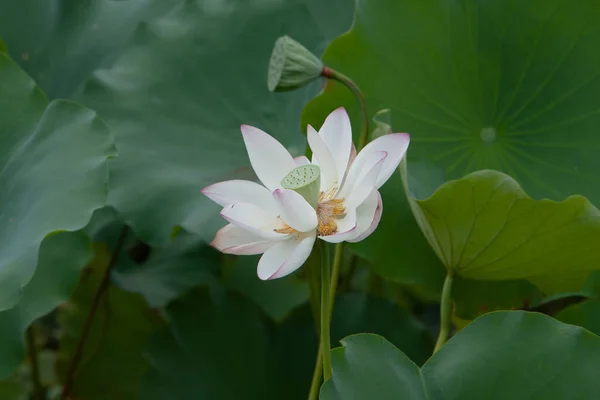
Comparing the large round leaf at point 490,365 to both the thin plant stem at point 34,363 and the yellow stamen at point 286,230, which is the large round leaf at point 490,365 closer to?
the yellow stamen at point 286,230

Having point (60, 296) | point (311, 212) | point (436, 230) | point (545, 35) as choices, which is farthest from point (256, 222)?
point (545, 35)

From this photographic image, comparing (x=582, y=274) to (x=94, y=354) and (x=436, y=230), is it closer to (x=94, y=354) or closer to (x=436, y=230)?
(x=436, y=230)

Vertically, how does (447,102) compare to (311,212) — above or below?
below

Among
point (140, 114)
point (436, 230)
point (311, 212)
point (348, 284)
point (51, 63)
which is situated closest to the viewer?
point (311, 212)

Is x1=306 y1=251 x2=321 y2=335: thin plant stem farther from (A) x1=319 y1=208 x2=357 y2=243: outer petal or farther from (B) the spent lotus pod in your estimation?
(A) x1=319 y1=208 x2=357 y2=243: outer petal

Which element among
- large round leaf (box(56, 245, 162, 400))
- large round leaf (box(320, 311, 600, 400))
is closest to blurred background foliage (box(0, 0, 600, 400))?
large round leaf (box(320, 311, 600, 400))

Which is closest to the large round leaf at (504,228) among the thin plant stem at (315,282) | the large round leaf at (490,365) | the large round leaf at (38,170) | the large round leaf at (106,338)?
the large round leaf at (490,365)

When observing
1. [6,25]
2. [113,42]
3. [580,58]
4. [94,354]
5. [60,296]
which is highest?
[6,25]

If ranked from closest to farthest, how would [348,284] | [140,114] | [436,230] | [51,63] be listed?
[436,230] → [140,114] → [51,63] → [348,284]
